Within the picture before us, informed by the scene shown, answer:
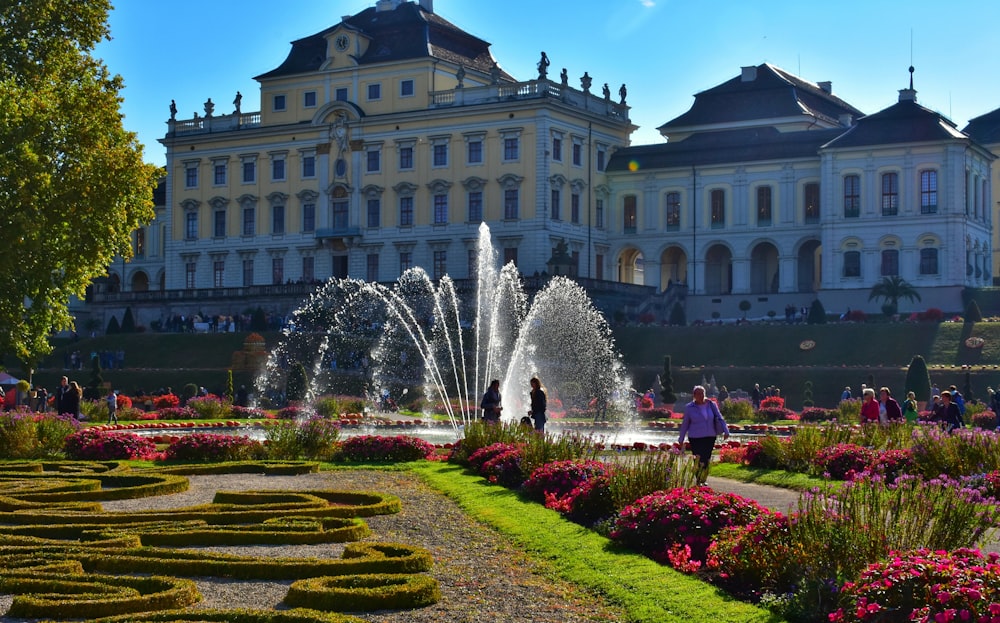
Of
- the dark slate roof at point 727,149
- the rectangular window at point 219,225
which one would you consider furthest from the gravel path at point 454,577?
the rectangular window at point 219,225

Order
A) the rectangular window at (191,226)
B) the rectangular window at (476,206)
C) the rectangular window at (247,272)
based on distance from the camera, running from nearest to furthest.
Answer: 1. the rectangular window at (476,206)
2. the rectangular window at (247,272)
3. the rectangular window at (191,226)

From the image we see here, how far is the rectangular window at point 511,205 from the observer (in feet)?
224

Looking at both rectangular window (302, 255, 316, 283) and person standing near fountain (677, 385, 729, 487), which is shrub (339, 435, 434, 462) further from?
rectangular window (302, 255, 316, 283)

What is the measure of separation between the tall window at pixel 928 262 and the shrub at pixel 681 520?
52615 millimetres

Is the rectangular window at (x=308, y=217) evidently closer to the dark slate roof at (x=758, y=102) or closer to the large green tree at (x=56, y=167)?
the dark slate roof at (x=758, y=102)

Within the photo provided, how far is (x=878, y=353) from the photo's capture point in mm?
51062

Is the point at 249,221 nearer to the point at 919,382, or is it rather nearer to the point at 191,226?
the point at 191,226

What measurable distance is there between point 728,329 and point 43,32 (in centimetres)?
3232

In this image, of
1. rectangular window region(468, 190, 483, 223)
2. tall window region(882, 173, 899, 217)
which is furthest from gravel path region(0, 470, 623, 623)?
rectangular window region(468, 190, 483, 223)

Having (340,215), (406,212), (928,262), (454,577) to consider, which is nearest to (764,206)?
(928,262)

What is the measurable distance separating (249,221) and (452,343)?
24798 millimetres

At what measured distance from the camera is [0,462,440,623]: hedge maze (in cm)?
979

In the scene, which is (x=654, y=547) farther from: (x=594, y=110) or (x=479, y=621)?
(x=594, y=110)

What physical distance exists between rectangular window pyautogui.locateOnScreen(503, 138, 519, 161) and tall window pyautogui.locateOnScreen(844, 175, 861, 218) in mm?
14936
